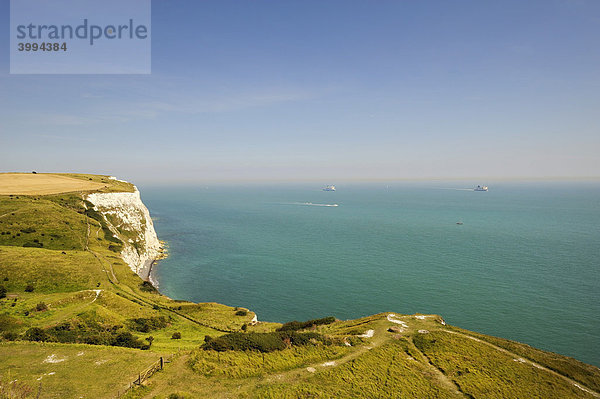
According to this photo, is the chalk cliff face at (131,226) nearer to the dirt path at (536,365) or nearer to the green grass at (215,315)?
the green grass at (215,315)

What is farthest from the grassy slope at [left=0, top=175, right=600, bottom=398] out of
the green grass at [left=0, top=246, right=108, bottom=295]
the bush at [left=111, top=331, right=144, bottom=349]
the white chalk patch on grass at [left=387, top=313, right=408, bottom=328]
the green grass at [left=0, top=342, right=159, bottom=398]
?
the bush at [left=111, top=331, right=144, bottom=349]

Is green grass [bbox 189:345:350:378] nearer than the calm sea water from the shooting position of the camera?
Yes

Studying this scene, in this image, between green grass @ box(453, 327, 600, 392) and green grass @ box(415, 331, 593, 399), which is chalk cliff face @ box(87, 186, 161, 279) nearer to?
green grass @ box(415, 331, 593, 399)

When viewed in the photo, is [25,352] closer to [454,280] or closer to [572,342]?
[572,342]

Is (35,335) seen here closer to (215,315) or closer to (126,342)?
(126,342)

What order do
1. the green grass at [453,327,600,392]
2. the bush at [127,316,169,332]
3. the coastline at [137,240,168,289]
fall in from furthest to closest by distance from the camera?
the coastline at [137,240,168,289] < the bush at [127,316,169,332] < the green grass at [453,327,600,392]

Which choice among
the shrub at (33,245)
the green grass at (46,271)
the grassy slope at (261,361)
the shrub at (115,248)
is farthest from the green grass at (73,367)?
the shrub at (115,248)

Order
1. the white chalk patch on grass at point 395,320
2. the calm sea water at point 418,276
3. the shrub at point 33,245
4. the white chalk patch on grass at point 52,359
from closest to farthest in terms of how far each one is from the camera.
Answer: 1. the white chalk patch on grass at point 52,359
2. the white chalk patch on grass at point 395,320
3. the calm sea water at point 418,276
4. the shrub at point 33,245

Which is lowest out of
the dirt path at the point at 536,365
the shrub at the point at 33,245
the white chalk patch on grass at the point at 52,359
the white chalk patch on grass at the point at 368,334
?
the dirt path at the point at 536,365
